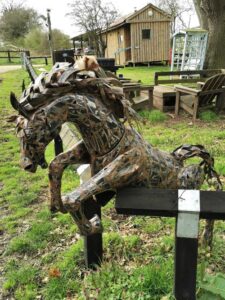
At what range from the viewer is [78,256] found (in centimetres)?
313

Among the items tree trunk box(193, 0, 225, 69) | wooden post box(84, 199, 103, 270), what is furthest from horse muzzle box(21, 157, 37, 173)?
tree trunk box(193, 0, 225, 69)

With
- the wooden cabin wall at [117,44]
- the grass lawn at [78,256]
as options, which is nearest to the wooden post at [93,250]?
the grass lawn at [78,256]

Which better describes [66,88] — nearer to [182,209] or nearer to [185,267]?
[182,209]

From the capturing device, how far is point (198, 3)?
38.7ft

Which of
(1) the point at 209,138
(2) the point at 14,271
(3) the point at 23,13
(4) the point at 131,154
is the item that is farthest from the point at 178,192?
(3) the point at 23,13

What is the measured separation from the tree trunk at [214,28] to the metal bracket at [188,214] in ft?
35.4

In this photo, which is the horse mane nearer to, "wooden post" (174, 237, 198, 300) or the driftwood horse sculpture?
the driftwood horse sculpture

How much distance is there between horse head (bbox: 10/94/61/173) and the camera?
172 centimetres

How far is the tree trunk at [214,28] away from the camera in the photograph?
11.1m

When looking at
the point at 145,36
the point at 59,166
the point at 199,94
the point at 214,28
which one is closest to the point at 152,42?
the point at 145,36

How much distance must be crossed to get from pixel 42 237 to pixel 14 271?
1.83 feet

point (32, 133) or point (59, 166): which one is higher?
point (32, 133)

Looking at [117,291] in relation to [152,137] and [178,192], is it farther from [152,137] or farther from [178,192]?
[152,137]

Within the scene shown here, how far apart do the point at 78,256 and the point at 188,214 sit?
1756 millimetres
